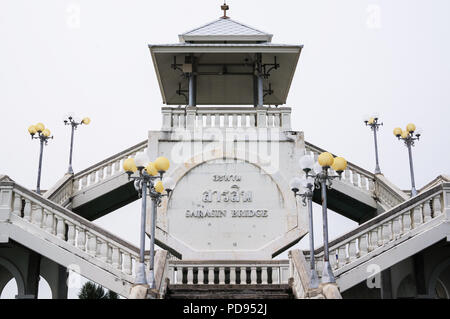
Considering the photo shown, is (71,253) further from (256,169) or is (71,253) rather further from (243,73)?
(243,73)

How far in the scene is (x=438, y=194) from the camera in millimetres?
16125

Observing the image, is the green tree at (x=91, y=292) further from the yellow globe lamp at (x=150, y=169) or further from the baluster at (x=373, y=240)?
the yellow globe lamp at (x=150, y=169)

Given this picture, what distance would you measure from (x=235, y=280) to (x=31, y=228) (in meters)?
5.13

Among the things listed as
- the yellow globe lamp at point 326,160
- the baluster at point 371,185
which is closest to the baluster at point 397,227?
the yellow globe lamp at point 326,160

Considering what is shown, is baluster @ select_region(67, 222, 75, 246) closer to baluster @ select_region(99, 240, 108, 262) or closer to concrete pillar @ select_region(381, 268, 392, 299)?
baluster @ select_region(99, 240, 108, 262)

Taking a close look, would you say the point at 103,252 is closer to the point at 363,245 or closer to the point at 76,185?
the point at 363,245

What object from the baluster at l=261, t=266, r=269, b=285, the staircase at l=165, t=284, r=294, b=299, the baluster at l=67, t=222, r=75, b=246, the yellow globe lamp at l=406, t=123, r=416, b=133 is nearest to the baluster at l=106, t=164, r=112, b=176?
the baluster at l=67, t=222, r=75, b=246

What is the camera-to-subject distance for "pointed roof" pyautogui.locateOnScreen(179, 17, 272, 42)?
2220 cm

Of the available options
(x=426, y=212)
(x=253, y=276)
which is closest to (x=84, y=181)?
(x=253, y=276)

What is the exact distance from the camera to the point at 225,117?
67.4ft

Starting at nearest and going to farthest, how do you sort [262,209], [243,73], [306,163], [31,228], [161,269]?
[306,163] → [161,269] → [31,228] → [262,209] → [243,73]

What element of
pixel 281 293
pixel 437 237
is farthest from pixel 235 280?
pixel 437 237
